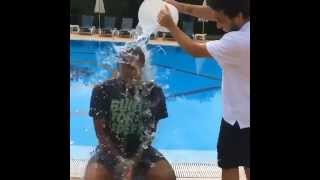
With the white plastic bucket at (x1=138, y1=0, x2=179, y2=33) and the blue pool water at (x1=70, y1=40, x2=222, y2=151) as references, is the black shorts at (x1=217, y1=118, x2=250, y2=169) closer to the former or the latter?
the blue pool water at (x1=70, y1=40, x2=222, y2=151)

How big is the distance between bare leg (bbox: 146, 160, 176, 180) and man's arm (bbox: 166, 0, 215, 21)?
91cm

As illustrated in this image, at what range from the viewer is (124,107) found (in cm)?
373

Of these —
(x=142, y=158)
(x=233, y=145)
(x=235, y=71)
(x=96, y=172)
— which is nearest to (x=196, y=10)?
(x=235, y=71)

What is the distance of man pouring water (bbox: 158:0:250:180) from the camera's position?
144 inches

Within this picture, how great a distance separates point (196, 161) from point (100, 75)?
0.78 m

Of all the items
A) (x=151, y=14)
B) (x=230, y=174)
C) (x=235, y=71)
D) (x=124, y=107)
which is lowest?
(x=230, y=174)

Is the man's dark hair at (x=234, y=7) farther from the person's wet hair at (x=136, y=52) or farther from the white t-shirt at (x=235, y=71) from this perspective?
the person's wet hair at (x=136, y=52)

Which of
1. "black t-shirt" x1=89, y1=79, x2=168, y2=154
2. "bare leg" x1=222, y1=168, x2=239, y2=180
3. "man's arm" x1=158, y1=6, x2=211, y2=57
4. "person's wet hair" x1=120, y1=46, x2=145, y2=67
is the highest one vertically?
"man's arm" x1=158, y1=6, x2=211, y2=57

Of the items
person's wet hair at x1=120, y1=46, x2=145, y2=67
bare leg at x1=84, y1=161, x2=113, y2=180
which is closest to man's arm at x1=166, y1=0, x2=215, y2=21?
person's wet hair at x1=120, y1=46, x2=145, y2=67

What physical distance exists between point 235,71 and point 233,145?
0.45 m

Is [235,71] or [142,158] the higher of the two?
[235,71]

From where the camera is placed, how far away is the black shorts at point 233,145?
3.74m

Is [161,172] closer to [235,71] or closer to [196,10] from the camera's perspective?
[235,71]

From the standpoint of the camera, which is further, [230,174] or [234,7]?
[230,174]
